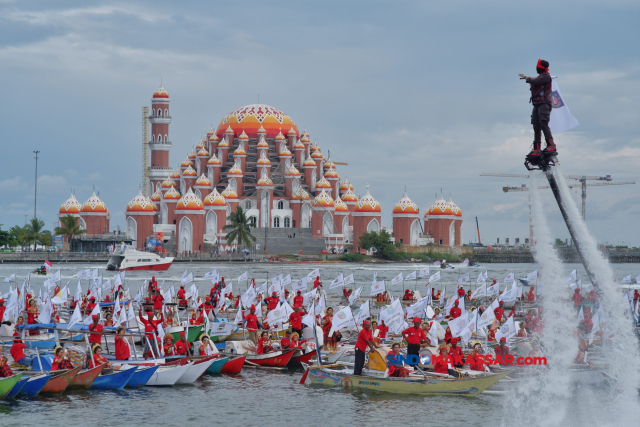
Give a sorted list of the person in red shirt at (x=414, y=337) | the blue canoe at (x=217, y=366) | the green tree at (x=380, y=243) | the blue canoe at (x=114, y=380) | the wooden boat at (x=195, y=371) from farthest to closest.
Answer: the green tree at (x=380, y=243) → the blue canoe at (x=217, y=366) → the wooden boat at (x=195, y=371) → the blue canoe at (x=114, y=380) → the person in red shirt at (x=414, y=337)

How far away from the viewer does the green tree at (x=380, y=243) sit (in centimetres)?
10656

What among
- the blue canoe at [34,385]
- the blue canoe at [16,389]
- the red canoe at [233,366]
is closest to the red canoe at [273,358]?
the red canoe at [233,366]

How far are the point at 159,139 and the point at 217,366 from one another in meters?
99.9

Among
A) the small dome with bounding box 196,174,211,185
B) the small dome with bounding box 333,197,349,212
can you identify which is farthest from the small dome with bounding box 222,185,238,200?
the small dome with bounding box 333,197,349,212

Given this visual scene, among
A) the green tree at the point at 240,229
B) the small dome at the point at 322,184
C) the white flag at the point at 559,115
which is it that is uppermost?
the small dome at the point at 322,184

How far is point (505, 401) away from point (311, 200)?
9136 centimetres

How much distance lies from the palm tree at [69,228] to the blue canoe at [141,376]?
93.0m

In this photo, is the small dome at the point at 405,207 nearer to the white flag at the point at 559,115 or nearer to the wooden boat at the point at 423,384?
the wooden boat at the point at 423,384

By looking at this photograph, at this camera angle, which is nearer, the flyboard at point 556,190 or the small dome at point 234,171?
the flyboard at point 556,190

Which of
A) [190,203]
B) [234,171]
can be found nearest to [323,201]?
[234,171]

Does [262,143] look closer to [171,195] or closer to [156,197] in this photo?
[171,195]

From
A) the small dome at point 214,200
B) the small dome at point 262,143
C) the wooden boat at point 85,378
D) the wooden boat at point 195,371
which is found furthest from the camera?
the small dome at point 262,143

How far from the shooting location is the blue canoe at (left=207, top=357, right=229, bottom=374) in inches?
1028

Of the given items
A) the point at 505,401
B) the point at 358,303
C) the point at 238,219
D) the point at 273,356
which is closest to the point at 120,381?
the point at 273,356
